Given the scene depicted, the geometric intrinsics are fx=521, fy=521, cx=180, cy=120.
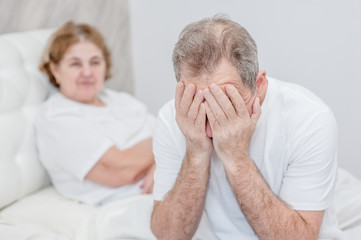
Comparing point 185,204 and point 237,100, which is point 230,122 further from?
point 185,204

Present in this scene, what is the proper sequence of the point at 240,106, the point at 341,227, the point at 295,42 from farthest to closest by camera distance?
the point at 341,227
the point at 295,42
the point at 240,106

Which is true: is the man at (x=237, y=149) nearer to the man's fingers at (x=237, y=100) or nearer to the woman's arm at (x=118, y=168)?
the man's fingers at (x=237, y=100)

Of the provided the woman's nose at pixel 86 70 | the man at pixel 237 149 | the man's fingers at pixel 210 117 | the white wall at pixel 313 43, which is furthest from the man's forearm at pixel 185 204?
the woman's nose at pixel 86 70

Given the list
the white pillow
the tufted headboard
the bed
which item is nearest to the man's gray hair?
the bed

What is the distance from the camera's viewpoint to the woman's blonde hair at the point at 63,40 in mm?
1664

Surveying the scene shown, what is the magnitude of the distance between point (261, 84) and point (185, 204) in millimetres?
294

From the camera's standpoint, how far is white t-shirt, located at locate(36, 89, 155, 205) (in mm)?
1520

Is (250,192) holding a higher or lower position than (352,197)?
higher

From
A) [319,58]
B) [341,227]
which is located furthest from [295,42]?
[341,227]

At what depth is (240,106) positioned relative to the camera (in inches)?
38.4

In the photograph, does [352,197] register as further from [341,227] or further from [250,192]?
[250,192]

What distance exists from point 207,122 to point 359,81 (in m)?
0.35

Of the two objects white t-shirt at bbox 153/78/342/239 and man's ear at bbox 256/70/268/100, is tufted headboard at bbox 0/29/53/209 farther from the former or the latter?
man's ear at bbox 256/70/268/100

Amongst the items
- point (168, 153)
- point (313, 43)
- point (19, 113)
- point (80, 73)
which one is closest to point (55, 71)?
point (80, 73)
